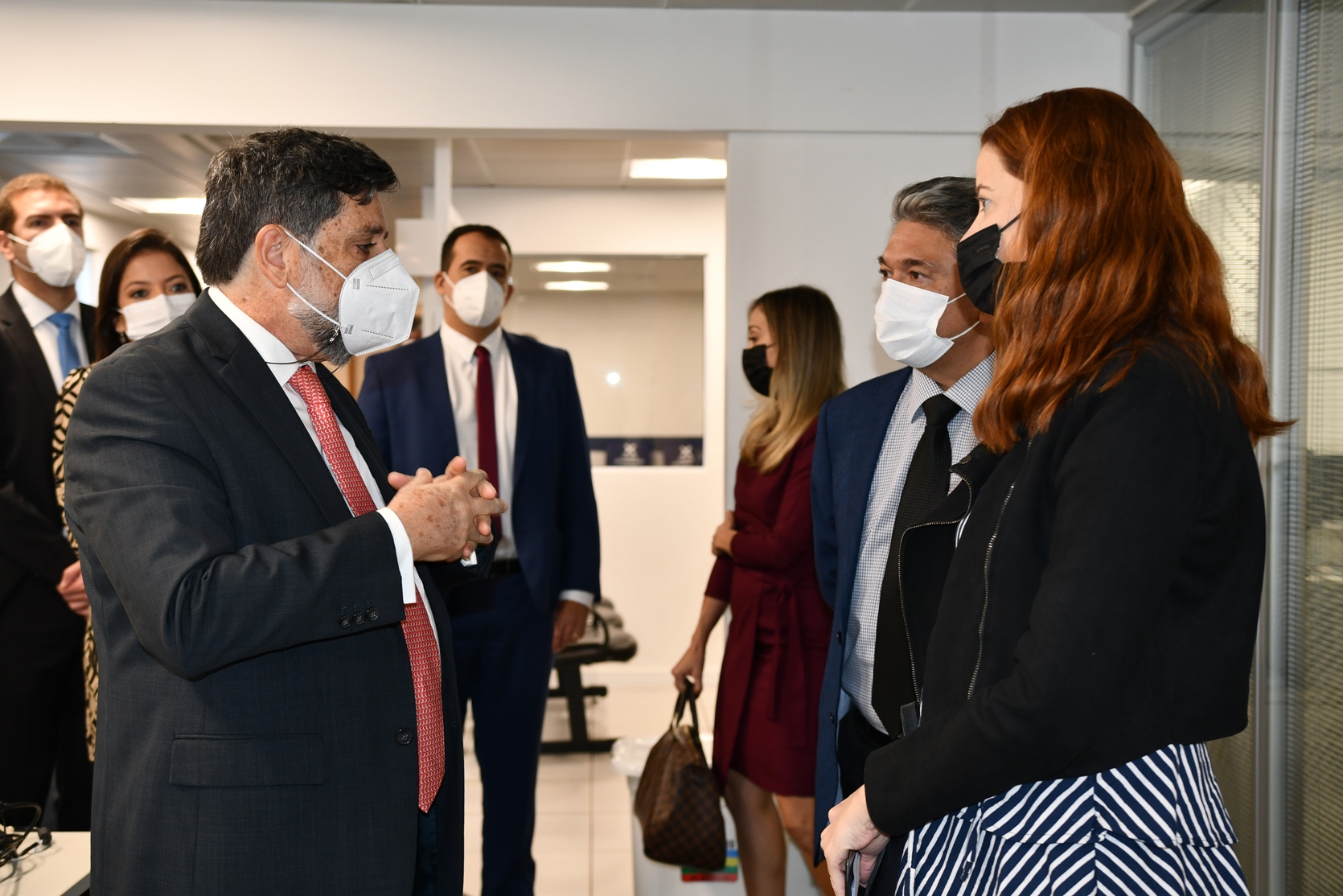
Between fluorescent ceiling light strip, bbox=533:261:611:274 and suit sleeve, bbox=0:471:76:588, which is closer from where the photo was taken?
suit sleeve, bbox=0:471:76:588

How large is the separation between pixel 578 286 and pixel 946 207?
4.16 m

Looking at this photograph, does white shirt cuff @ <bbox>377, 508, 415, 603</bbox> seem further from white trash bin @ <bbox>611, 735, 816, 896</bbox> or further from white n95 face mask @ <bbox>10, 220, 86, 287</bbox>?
white n95 face mask @ <bbox>10, 220, 86, 287</bbox>

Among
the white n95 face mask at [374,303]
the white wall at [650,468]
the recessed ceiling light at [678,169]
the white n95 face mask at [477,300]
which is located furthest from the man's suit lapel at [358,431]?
the white wall at [650,468]

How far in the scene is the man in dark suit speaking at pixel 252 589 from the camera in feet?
4.19

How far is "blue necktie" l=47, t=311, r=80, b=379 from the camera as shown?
9.47 ft

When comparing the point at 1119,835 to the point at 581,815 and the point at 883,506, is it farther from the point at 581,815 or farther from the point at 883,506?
the point at 581,815

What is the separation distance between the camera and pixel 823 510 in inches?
84.0

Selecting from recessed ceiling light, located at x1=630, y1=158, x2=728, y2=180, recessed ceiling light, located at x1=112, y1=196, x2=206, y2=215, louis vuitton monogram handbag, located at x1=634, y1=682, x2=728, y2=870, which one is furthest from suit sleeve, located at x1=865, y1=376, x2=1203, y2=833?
recessed ceiling light, located at x1=112, y1=196, x2=206, y2=215

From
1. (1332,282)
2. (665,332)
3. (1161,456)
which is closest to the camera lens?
(1161,456)

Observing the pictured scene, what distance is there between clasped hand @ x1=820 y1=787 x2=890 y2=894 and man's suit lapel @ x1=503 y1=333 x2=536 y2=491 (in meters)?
1.89

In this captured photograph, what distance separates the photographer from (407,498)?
56.4 inches

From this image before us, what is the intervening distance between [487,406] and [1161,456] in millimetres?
Result: 2301

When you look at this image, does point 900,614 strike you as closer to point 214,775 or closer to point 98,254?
point 214,775

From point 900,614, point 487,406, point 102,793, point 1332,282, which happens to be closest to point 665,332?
point 487,406
